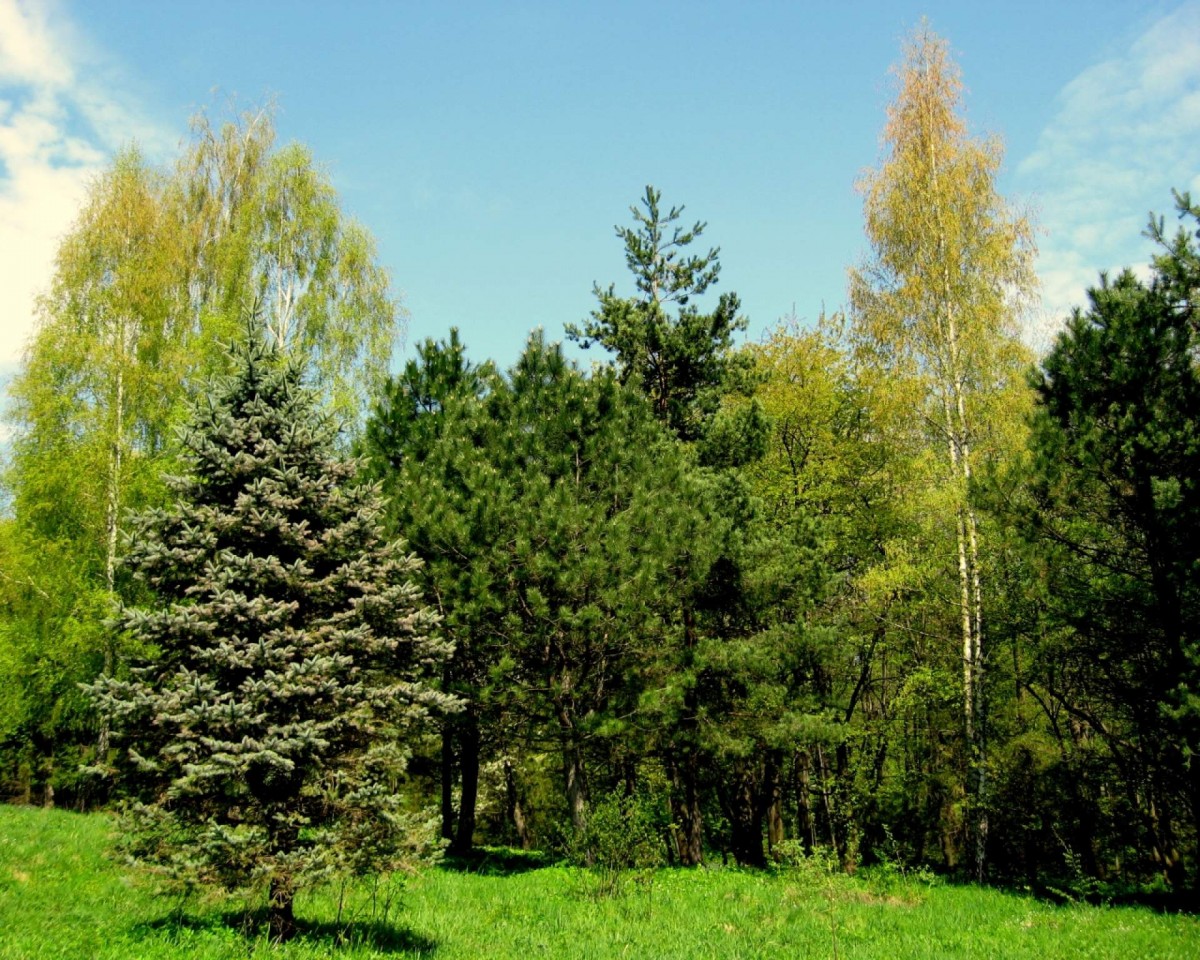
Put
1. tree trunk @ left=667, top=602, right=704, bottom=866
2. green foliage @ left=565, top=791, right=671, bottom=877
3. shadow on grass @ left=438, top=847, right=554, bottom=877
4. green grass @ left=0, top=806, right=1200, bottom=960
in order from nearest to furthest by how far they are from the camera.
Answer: green grass @ left=0, top=806, right=1200, bottom=960, green foliage @ left=565, top=791, right=671, bottom=877, tree trunk @ left=667, top=602, right=704, bottom=866, shadow on grass @ left=438, top=847, right=554, bottom=877

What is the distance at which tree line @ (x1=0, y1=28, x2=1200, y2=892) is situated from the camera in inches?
499

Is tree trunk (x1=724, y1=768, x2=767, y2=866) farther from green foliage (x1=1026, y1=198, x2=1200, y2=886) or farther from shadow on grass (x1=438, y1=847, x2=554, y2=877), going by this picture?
green foliage (x1=1026, y1=198, x2=1200, y2=886)

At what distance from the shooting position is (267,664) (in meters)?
7.18

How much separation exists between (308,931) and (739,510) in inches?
426

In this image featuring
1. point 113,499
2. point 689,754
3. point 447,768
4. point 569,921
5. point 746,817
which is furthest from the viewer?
point 746,817

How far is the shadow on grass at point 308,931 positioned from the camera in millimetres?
7094

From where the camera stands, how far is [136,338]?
18641mm

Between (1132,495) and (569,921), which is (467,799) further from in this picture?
(1132,495)

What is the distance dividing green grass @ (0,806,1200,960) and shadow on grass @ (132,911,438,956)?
0.03 m

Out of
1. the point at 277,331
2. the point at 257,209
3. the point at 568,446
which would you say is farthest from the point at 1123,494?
the point at 257,209

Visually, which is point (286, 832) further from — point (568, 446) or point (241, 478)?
point (568, 446)

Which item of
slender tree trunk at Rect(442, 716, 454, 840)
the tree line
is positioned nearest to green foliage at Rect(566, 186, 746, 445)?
the tree line

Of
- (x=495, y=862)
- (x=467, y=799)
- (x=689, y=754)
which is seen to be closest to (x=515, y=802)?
(x=467, y=799)

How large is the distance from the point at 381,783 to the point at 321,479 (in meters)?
3.10
